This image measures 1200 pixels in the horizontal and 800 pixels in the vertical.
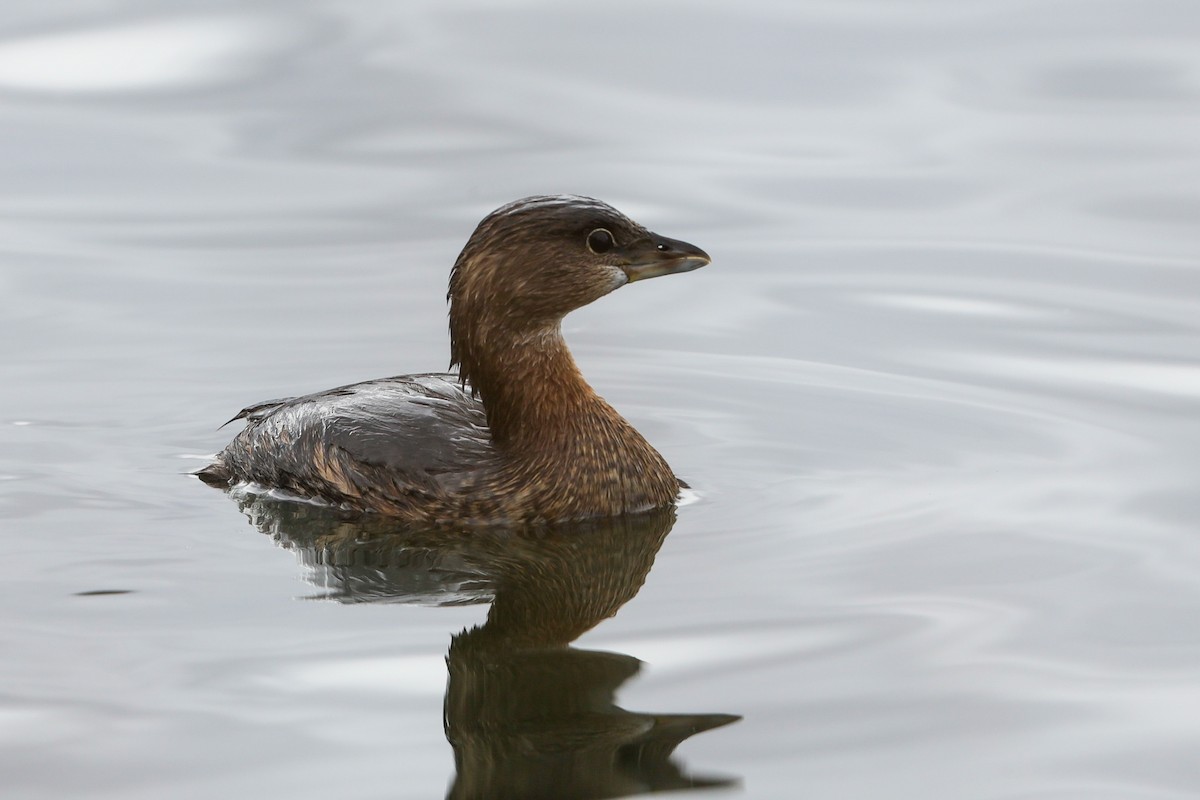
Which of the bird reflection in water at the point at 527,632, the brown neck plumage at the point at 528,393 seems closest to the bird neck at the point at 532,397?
the brown neck plumage at the point at 528,393

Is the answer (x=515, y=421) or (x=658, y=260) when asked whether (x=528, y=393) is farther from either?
(x=658, y=260)

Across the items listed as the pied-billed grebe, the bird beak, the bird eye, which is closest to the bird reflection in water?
the pied-billed grebe

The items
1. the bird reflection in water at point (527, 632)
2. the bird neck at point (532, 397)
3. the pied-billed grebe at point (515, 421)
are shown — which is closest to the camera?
the bird reflection in water at point (527, 632)

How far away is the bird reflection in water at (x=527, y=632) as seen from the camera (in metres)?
6.02

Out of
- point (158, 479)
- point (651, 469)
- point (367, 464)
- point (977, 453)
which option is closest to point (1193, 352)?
point (977, 453)

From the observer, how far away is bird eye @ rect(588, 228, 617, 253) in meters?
8.39

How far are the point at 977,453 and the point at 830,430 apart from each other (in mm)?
704

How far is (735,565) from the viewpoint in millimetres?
7777

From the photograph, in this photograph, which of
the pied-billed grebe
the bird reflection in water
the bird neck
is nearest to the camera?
the bird reflection in water

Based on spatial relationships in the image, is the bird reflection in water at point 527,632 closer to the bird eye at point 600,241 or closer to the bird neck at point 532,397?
the bird neck at point 532,397

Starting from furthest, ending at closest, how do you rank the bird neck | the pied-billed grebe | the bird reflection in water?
1. the bird neck
2. the pied-billed grebe
3. the bird reflection in water

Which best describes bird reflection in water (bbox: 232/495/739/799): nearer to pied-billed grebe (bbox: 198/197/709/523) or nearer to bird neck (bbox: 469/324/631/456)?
pied-billed grebe (bbox: 198/197/709/523)

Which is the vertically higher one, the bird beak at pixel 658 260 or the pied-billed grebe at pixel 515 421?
the bird beak at pixel 658 260

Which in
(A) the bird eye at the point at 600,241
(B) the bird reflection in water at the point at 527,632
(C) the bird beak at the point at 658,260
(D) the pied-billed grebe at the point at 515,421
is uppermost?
(A) the bird eye at the point at 600,241
